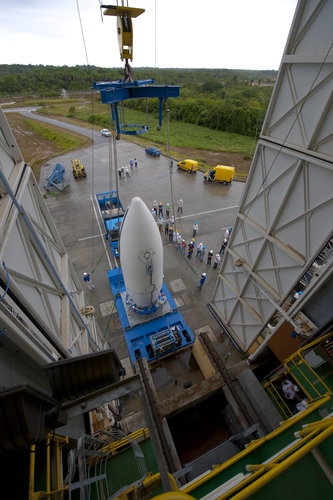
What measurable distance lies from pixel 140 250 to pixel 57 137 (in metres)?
48.8

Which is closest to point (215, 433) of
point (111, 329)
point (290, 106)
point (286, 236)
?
point (111, 329)

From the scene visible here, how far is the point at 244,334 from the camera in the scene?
431 inches

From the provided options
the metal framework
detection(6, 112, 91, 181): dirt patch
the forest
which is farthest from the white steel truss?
the forest

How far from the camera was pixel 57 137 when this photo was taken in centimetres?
4506

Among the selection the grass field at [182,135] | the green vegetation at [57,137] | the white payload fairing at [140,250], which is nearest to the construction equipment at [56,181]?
the grass field at [182,135]

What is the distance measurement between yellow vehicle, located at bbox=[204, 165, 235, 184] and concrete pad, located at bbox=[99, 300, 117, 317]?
22.5m

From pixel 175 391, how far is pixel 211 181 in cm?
2627

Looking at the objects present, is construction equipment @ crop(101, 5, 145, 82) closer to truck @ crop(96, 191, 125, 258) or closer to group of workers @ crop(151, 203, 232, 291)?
truck @ crop(96, 191, 125, 258)

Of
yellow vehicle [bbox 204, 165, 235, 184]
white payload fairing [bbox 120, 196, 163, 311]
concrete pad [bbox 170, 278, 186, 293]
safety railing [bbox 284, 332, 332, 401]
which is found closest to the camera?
safety railing [bbox 284, 332, 332, 401]

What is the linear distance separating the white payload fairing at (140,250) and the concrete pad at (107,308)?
4.08 meters

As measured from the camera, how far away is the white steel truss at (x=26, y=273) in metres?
Answer: 3.53

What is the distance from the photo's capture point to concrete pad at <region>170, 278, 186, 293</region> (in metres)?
15.1

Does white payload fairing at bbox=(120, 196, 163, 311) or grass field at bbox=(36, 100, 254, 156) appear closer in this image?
white payload fairing at bbox=(120, 196, 163, 311)

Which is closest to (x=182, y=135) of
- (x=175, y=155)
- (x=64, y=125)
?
(x=175, y=155)
